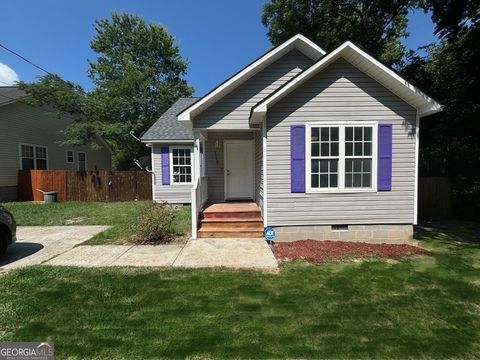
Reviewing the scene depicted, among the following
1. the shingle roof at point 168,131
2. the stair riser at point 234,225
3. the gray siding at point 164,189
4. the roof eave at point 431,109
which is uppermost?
the shingle roof at point 168,131

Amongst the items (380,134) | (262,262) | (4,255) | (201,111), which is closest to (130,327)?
(262,262)

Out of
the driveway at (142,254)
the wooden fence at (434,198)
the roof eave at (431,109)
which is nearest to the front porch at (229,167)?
the driveway at (142,254)

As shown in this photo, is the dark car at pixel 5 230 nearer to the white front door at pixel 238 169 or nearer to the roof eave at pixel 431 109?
the white front door at pixel 238 169

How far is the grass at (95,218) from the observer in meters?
7.35

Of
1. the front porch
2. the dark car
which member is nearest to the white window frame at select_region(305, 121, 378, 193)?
the front porch

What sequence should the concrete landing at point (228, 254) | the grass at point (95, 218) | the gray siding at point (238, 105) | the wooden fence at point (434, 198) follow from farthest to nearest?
the wooden fence at point (434, 198)
the gray siding at point (238, 105)
the grass at point (95, 218)
the concrete landing at point (228, 254)

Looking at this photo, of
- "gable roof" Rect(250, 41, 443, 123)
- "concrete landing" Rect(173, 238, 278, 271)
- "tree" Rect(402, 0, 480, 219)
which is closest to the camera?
"concrete landing" Rect(173, 238, 278, 271)

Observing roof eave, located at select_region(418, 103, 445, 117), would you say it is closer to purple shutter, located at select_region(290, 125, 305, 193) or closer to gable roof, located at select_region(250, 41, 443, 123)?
gable roof, located at select_region(250, 41, 443, 123)

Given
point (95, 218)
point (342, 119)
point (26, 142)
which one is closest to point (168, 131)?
point (95, 218)

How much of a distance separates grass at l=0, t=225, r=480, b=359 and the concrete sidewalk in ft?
1.21

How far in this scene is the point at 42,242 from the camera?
272 inches

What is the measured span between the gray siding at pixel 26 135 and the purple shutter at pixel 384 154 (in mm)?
17321

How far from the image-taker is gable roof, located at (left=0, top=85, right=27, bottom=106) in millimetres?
14259

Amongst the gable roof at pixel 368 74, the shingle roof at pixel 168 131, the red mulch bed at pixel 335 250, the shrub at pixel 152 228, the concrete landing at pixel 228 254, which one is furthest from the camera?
the shingle roof at pixel 168 131
